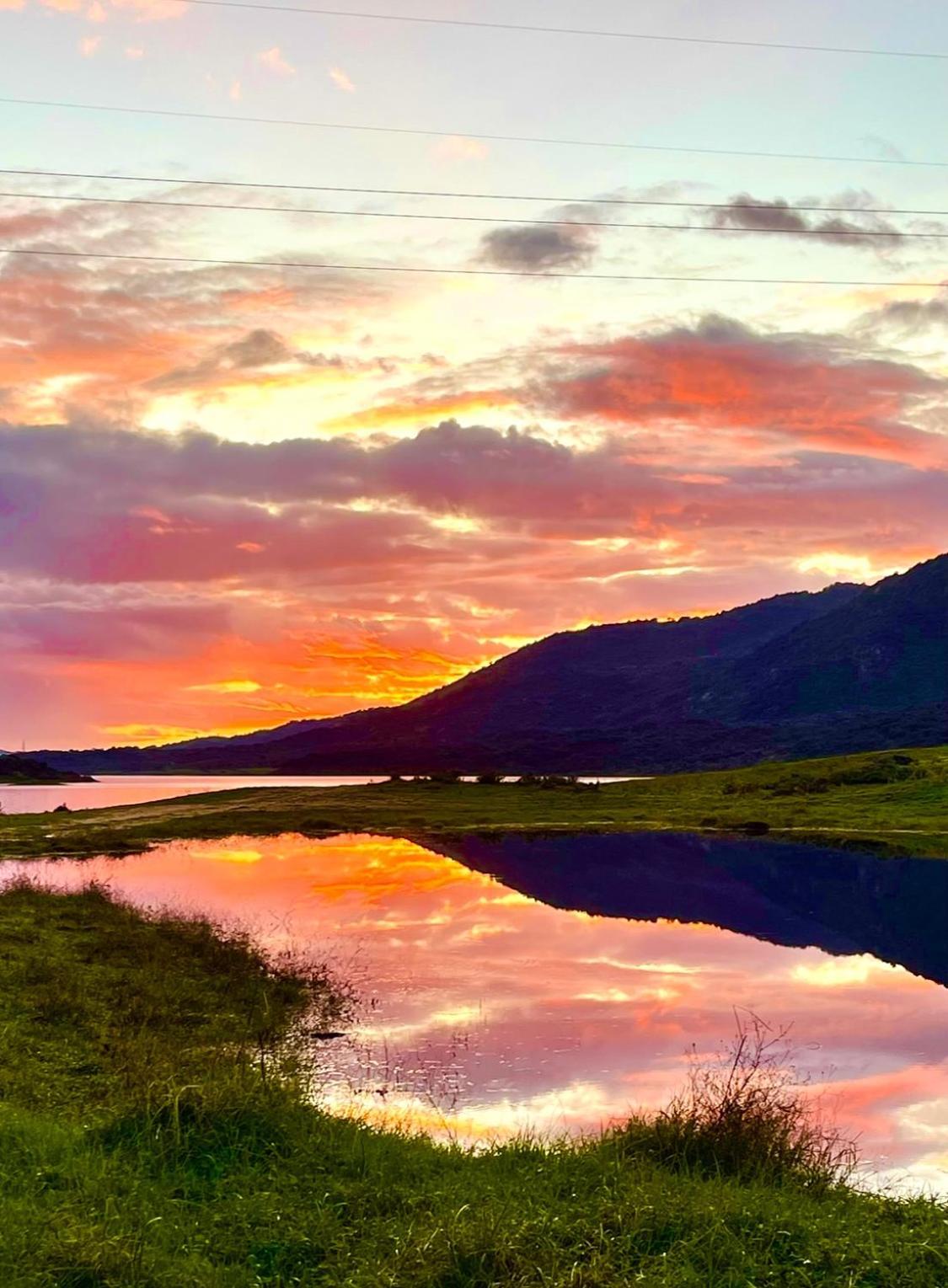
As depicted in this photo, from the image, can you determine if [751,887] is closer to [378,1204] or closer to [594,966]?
[594,966]

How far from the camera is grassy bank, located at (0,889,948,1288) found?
1117cm

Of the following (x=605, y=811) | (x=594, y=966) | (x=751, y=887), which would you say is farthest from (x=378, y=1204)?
(x=605, y=811)

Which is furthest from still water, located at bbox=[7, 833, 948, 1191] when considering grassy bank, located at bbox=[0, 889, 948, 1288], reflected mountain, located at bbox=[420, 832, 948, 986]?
grassy bank, located at bbox=[0, 889, 948, 1288]

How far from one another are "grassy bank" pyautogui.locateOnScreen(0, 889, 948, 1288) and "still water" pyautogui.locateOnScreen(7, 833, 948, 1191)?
12.0 ft

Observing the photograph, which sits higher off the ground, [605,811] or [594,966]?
[594,966]

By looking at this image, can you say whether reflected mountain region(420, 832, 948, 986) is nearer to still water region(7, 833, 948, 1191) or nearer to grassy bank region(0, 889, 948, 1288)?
still water region(7, 833, 948, 1191)

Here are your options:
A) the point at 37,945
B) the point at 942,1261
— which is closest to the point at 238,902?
the point at 37,945

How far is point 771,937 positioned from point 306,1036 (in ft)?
82.8

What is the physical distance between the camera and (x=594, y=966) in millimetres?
37750

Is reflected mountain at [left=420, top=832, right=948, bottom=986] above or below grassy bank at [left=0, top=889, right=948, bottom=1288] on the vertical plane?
below

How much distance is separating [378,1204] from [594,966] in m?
25.5

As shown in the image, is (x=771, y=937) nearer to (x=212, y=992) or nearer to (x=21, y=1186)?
(x=212, y=992)

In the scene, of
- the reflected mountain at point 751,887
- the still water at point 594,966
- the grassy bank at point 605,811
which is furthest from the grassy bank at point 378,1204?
the grassy bank at point 605,811

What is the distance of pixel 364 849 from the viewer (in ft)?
267
